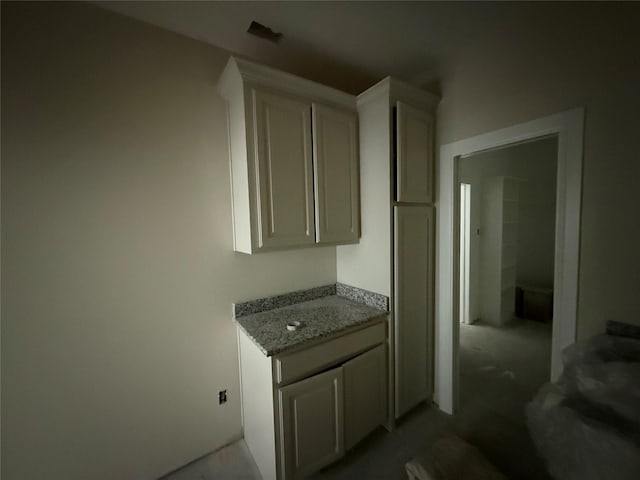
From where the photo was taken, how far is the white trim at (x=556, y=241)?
128 centimetres

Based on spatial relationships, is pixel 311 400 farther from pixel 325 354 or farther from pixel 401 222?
pixel 401 222

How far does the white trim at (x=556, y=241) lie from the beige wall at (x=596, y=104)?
36 millimetres

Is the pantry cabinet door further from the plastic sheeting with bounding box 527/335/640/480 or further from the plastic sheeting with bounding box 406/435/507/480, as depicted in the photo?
the plastic sheeting with bounding box 527/335/640/480

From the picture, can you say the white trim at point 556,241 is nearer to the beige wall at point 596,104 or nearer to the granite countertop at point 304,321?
the beige wall at point 596,104

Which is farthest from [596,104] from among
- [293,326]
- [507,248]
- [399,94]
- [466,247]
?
[507,248]

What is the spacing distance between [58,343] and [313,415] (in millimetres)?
Result: 1356

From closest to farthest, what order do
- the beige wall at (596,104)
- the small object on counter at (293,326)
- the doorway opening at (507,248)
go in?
1. the beige wall at (596,104)
2. the small object on counter at (293,326)
3. the doorway opening at (507,248)

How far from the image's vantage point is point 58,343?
1.24 meters

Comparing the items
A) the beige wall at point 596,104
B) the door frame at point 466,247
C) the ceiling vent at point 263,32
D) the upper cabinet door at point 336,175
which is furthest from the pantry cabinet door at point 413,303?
the door frame at point 466,247

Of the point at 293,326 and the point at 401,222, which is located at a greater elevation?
the point at 401,222

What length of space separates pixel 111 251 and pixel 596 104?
255 centimetres

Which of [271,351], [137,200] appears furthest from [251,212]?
[271,351]

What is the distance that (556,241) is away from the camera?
1362 millimetres

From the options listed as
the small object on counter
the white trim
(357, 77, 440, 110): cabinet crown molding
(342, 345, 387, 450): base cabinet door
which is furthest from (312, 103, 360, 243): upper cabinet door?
(342, 345, 387, 450): base cabinet door
